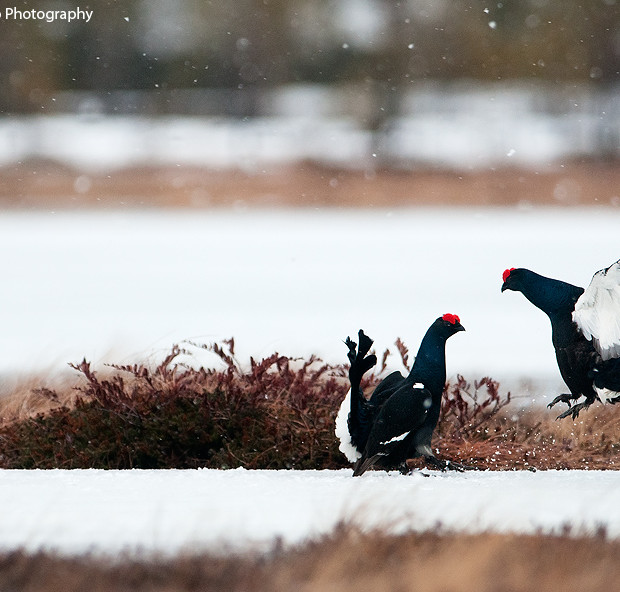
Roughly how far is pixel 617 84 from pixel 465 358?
67.5ft

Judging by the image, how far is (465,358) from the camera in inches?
299

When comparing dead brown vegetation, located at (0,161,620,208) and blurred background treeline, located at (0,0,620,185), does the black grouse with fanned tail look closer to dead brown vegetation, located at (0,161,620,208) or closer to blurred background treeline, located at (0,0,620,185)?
dead brown vegetation, located at (0,161,620,208)

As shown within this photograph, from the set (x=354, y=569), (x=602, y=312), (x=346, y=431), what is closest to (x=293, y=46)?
(x=346, y=431)

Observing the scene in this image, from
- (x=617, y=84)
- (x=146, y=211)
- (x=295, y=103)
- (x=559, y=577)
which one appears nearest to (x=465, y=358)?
(x=559, y=577)

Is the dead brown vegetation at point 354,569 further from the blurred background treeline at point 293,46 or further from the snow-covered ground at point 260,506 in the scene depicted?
the blurred background treeline at point 293,46

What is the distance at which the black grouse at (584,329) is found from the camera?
3951 mm

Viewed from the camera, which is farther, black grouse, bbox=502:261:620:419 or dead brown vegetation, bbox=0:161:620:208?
dead brown vegetation, bbox=0:161:620:208

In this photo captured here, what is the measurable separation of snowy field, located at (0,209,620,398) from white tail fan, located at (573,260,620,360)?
7.04 ft

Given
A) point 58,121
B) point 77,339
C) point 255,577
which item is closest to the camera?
point 255,577

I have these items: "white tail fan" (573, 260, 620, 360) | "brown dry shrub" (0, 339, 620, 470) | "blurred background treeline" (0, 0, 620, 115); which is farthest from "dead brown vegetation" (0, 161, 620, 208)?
"white tail fan" (573, 260, 620, 360)

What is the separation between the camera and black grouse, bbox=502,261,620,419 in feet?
13.0

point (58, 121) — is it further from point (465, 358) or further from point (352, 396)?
point (352, 396)
